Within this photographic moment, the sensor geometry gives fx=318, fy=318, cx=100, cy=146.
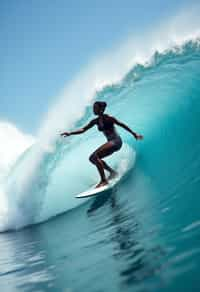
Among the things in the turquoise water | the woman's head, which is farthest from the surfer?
the turquoise water

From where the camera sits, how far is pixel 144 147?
47.5 feet

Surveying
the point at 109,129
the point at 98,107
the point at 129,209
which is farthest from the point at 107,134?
the point at 129,209

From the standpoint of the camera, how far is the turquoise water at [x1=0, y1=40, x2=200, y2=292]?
2852 mm

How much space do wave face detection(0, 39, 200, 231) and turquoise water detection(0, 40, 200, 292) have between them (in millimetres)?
48

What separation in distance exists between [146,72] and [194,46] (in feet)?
8.48

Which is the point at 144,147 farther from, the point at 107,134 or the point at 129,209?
the point at 129,209

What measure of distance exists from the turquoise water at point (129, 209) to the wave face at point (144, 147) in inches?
1.9

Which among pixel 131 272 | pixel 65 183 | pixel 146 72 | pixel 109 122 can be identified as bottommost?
pixel 65 183

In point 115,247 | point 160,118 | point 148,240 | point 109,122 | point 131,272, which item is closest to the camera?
point 131,272

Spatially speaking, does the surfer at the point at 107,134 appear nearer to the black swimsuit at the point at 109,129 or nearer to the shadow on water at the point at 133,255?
the black swimsuit at the point at 109,129

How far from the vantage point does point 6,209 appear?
37.1ft

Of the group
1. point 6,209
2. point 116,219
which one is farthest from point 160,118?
point 116,219

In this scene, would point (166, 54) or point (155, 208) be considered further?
point (166, 54)

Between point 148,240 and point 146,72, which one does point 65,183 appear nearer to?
point 146,72
